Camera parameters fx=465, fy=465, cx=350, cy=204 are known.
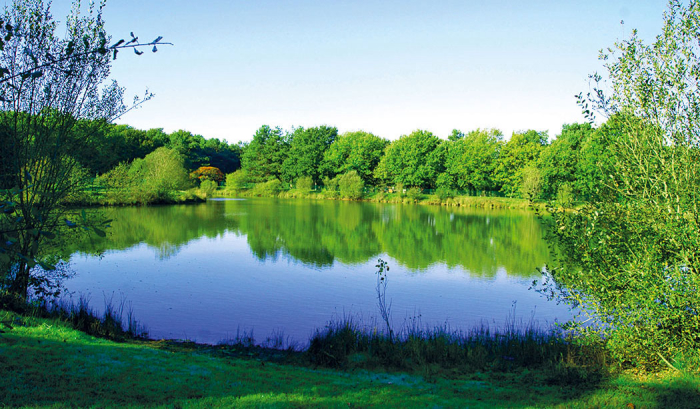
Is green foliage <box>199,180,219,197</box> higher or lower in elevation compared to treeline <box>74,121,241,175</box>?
lower

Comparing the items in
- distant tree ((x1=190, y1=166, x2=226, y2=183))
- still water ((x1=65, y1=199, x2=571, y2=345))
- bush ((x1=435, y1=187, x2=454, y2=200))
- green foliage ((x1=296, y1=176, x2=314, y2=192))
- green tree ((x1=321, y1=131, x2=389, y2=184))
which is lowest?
still water ((x1=65, y1=199, x2=571, y2=345))

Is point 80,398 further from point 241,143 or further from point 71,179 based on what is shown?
point 241,143

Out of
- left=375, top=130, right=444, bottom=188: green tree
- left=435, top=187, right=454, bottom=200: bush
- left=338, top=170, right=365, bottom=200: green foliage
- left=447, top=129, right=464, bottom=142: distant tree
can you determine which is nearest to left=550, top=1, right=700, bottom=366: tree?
left=435, top=187, right=454, bottom=200: bush

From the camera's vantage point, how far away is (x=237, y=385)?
552 cm

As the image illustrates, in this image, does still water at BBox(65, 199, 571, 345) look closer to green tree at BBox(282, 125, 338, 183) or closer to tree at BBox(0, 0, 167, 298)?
tree at BBox(0, 0, 167, 298)

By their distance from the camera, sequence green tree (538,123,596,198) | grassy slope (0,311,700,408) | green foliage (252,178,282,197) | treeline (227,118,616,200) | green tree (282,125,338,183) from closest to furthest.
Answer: grassy slope (0,311,700,408), green tree (538,123,596,198), treeline (227,118,616,200), green foliage (252,178,282,197), green tree (282,125,338,183)

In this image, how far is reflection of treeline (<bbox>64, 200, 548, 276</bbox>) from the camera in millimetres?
19891

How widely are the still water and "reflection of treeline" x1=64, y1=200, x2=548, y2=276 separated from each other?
0.26 ft

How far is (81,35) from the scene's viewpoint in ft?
35.3

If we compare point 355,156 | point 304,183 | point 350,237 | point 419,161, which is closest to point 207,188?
point 304,183

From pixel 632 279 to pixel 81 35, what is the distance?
476 inches

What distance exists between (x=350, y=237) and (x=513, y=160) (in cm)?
4182

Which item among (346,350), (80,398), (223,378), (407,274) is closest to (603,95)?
(346,350)

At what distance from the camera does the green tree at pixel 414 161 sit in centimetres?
6581
